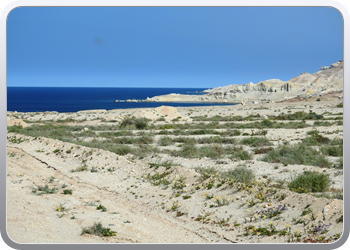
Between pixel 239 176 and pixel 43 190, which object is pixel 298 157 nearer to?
pixel 239 176

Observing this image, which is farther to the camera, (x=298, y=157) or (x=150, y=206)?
(x=298, y=157)

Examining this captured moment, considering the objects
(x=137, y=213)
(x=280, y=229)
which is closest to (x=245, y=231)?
(x=280, y=229)

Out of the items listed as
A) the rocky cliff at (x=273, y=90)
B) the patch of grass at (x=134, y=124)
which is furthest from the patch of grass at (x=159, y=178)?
the rocky cliff at (x=273, y=90)

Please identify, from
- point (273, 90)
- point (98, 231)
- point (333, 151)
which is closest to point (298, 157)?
point (333, 151)

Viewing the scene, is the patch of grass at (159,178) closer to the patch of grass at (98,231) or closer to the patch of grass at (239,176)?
the patch of grass at (239,176)

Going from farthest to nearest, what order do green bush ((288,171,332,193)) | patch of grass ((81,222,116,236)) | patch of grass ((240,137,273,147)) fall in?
patch of grass ((240,137,273,147)), green bush ((288,171,332,193)), patch of grass ((81,222,116,236))

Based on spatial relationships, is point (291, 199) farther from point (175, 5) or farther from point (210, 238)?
point (175, 5)

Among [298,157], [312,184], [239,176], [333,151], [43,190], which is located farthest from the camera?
[333,151]

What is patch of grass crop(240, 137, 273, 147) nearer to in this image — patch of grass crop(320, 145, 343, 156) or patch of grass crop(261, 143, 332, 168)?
patch of grass crop(261, 143, 332, 168)

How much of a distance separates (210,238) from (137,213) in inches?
96.5

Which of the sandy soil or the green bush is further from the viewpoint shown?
the green bush

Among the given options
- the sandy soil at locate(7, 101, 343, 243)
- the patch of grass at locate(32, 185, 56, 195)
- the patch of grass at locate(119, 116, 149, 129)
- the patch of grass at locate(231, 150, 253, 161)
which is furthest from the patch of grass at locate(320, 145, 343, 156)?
the patch of grass at locate(119, 116, 149, 129)

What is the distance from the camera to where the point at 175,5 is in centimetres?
504

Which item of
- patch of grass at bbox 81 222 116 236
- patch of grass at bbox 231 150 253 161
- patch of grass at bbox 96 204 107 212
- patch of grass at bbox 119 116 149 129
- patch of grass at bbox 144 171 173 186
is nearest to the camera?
patch of grass at bbox 81 222 116 236
